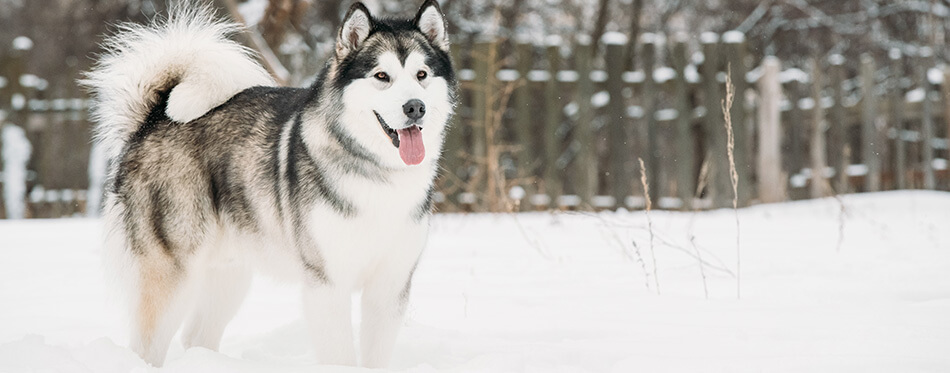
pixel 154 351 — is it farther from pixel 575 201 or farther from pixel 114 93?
pixel 575 201

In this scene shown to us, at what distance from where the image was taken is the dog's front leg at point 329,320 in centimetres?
252

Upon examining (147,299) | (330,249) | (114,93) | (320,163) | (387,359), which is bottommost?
(387,359)

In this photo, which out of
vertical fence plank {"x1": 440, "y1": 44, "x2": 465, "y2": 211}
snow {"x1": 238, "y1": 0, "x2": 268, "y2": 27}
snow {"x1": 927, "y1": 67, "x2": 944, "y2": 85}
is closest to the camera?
vertical fence plank {"x1": 440, "y1": 44, "x2": 465, "y2": 211}

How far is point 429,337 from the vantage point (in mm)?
3043

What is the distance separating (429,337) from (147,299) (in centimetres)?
106

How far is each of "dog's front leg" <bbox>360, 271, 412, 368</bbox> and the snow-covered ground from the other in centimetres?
20

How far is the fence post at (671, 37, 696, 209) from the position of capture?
23.5 ft

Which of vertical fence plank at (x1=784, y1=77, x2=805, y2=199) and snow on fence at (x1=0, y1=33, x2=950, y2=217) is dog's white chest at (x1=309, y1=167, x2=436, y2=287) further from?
vertical fence plank at (x1=784, y1=77, x2=805, y2=199)

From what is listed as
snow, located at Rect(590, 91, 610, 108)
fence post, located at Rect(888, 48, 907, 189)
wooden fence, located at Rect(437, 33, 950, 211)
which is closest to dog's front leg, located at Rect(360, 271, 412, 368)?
wooden fence, located at Rect(437, 33, 950, 211)

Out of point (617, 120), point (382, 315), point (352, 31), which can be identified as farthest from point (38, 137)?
point (382, 315)

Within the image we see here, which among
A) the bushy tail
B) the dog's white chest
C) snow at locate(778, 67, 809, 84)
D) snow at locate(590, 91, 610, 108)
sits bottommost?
the dog's white chest

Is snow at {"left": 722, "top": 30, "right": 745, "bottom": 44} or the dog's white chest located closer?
the dog's white chest

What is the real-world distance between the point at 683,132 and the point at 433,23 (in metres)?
4.89

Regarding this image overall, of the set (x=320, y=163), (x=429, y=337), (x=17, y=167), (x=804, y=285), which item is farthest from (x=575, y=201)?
(x=17, y=167)
